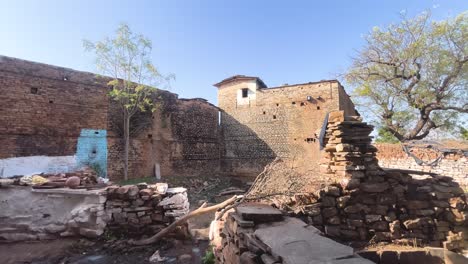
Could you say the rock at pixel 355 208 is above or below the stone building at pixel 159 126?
below

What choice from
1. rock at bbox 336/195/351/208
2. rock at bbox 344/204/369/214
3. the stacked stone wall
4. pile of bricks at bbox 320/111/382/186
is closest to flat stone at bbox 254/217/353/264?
rock at bbox 336/195/351/208

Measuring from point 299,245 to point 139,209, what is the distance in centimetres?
402

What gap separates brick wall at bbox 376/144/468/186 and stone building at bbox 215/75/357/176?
3505 mm

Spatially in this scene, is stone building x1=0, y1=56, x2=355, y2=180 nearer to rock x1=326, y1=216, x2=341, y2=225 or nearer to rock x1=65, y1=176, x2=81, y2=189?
rock x1=326, y1=216, x2=341, y2=225

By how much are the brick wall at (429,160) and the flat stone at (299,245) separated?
39.2ft

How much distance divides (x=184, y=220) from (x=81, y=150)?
7.09 metres

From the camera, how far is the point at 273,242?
2246 millimetres

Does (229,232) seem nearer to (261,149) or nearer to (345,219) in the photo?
(345,219)

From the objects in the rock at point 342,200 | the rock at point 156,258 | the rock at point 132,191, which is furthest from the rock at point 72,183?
the rock at point 342,200

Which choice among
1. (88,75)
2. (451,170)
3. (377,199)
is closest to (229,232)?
(377,199)

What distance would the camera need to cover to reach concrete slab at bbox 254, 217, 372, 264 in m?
1.85

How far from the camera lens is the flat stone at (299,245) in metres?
1.87

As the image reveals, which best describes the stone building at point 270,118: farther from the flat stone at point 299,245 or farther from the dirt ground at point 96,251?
the flat stone at point 299,245

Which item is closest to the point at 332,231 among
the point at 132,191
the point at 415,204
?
the point at 415,204
